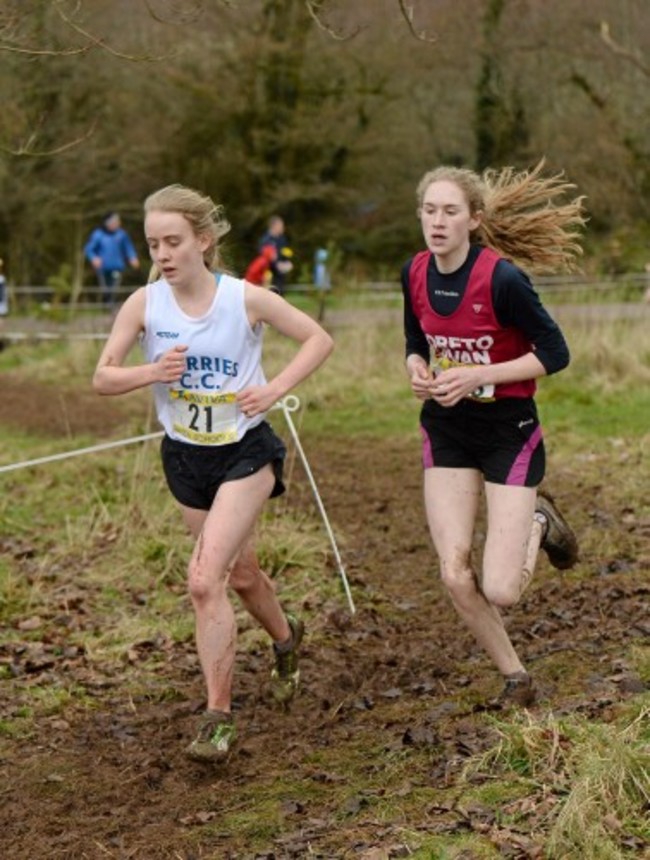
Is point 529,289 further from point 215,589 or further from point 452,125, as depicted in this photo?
point 452,125

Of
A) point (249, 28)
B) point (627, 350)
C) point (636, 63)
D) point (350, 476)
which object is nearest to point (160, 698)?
point (350, 476)

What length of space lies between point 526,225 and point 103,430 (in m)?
8.47

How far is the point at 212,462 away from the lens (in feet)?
20.6

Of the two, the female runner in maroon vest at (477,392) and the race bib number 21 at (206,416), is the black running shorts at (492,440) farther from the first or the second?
the race bib number 21 at (206,416)

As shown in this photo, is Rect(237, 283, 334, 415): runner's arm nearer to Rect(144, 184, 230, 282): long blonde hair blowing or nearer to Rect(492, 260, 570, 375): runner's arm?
Rect(144, 184, 230, 282): long blonde hair blowing

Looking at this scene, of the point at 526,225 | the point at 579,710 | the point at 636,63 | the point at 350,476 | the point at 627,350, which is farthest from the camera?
the point at 636,63

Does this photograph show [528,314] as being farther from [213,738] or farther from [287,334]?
[213,738]

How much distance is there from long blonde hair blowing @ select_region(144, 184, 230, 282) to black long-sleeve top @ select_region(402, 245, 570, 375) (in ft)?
2.84

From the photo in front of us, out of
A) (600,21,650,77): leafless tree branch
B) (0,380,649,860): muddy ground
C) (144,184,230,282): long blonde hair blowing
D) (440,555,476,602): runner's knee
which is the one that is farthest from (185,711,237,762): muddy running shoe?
(600,21,650,77): leafless tree branch

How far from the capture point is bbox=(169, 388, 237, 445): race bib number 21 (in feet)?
20.3

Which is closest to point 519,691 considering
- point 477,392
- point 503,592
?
point 503,592

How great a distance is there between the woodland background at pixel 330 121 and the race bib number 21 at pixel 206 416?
2025cm

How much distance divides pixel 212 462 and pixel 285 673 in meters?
1.13

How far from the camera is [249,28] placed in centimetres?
2869
